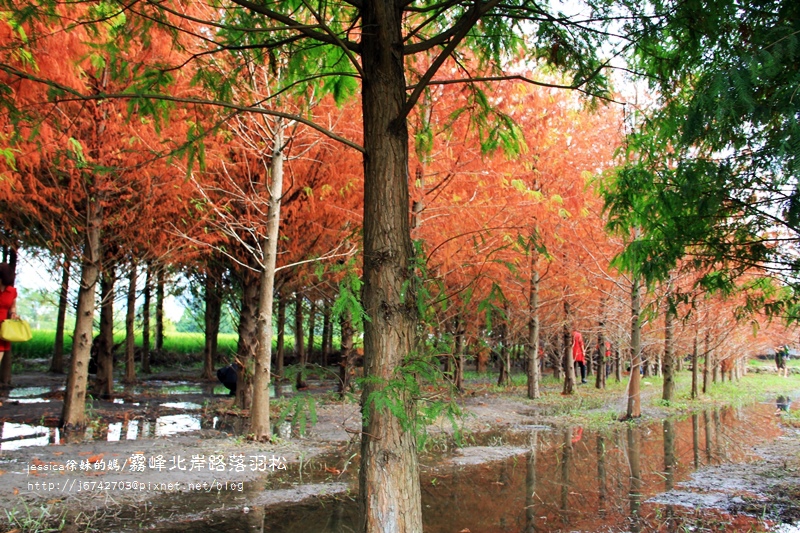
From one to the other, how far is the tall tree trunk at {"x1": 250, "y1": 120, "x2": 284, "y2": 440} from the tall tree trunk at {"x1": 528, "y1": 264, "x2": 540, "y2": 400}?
834cm

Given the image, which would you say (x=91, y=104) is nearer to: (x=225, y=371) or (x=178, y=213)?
(x=178, y=213)

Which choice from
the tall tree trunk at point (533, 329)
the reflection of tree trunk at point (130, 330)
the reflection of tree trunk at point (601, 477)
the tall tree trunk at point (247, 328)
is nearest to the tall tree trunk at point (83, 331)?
the tall tree trunk at point (247, 328)

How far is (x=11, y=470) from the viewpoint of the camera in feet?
22.1

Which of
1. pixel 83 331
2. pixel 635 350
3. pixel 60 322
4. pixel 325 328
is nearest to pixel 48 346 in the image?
pixel 60 322

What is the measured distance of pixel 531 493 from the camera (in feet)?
22.4

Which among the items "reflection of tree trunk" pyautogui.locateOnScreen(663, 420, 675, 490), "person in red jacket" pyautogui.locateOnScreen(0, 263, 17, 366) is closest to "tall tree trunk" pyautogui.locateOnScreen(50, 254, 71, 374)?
Answer: "person in red jacket" pyautogui.locateOnScreen(0, 263, 17, 366)

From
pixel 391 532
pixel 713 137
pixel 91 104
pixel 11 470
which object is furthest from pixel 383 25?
pixel 91 104

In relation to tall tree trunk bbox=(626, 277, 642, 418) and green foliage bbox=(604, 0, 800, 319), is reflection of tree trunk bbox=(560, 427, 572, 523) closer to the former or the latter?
tall tree trunk bbox=(626, 277, 642, 418)

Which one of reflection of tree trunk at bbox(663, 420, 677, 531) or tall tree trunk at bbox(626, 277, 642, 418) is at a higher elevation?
tall tree trunk at bbox(626, 277, 642, 418)

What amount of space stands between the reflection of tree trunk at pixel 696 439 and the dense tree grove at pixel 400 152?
6.20 ft

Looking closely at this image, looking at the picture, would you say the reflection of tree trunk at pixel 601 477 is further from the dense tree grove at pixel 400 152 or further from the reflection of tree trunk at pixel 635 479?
the dense tree grove at pixel 400 152

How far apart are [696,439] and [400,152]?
10267 millimetres

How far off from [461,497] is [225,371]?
1049 cm

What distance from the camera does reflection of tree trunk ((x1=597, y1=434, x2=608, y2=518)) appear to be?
6244 millimetres
